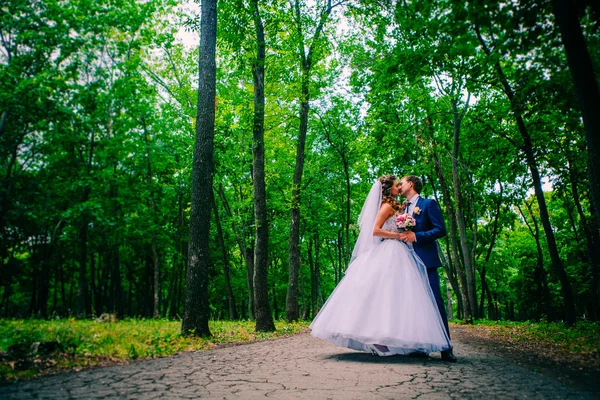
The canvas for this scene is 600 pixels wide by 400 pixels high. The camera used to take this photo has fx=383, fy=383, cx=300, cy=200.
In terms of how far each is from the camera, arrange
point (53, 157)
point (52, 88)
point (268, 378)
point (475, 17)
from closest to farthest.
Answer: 1. point (268, 378)
2. point (475, 17)
3. point (52, 88)
4. point (53, 157)

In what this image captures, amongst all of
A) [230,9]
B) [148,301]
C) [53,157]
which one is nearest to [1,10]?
[53,157]

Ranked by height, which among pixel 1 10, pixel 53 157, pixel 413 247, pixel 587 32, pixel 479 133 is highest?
pixel 1 10

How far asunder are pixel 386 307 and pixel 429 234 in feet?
4.09

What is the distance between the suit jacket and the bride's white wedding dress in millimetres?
136

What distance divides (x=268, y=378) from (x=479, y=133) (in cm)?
1203

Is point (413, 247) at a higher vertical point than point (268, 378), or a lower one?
higher

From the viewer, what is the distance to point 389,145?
52.7ft

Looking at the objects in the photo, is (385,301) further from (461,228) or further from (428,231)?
(461,228)

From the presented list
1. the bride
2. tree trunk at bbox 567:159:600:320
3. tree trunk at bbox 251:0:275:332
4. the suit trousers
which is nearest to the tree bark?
tree trunk at bbox 251:0:275:332

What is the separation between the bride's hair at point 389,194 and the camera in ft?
19.9

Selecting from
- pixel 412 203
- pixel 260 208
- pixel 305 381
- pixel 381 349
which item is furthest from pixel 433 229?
pixel 260 208

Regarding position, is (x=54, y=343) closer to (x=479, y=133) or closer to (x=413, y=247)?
(x=413, y=247)

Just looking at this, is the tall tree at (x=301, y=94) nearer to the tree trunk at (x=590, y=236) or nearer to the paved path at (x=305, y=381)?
the tree trunk at (x=590, y=236)

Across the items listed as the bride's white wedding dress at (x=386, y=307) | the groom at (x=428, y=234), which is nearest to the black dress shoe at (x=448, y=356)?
the bride's white wedding dress at (x=386, y=307)
